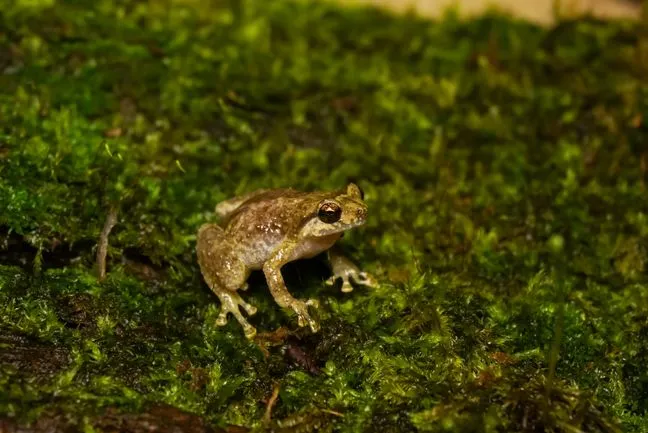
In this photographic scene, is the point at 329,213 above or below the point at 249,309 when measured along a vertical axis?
above

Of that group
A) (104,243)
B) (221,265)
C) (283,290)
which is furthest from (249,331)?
(104,243)

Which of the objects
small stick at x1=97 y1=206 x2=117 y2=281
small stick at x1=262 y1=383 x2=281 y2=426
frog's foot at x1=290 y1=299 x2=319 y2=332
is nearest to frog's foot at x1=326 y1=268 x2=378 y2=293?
frog's foot at x1=290 y1=299 x2=319 y2=332

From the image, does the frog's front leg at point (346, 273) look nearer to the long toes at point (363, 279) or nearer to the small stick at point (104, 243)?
the long toes at point (363, 279)

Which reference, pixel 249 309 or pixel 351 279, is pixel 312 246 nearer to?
pixel 351 279

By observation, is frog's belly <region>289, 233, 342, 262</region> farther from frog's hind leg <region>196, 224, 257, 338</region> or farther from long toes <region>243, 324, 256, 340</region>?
long toes <region>243, 324, 256, 340</region>

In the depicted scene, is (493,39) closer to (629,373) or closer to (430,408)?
(629,373)

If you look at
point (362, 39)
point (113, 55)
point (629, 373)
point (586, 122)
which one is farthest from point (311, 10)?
point (629, 373)
